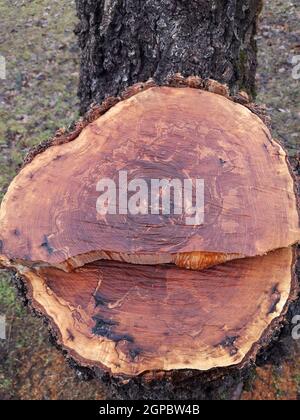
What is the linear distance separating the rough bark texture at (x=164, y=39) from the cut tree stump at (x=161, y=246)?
42 cm

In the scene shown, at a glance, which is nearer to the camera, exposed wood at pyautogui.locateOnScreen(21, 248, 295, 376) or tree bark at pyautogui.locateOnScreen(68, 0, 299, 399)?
exposed wood at pyautogui.locateOnScreen(21, 248, 295, 376)

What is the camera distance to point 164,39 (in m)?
2.15

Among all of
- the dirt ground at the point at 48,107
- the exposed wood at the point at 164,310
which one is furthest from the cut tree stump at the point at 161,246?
the dirt ground at the point at 48,107

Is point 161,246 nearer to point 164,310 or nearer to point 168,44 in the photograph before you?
point 164,310

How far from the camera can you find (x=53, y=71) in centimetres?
440

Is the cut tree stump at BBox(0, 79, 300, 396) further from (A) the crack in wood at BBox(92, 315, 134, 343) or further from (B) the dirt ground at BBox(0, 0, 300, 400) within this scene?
(B) the dirt ground at BBox(0, 0, 300, 400)

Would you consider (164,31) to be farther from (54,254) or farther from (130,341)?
(130,341)

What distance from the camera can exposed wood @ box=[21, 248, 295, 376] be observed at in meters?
1.56

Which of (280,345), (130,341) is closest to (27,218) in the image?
(130,341)

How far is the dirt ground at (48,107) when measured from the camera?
2713mm

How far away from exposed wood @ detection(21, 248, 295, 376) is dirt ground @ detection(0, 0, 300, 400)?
4.03 feet

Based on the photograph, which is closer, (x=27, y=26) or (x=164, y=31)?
(x=164, y=31)

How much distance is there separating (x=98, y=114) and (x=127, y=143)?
0.71 feet

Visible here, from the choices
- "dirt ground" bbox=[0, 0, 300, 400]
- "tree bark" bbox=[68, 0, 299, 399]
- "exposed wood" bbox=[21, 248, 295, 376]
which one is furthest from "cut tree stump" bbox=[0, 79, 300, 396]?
"dirt ground" bbox=[0, 0, 300, 400]
